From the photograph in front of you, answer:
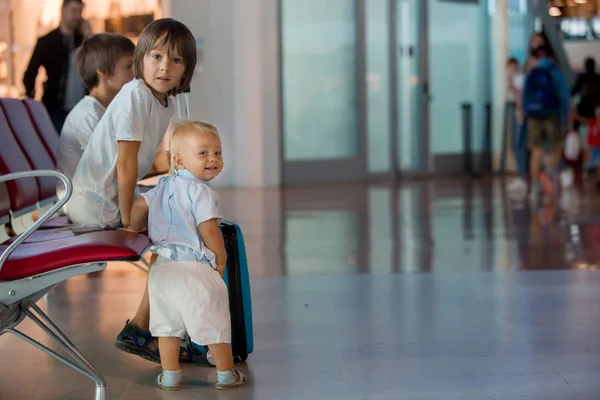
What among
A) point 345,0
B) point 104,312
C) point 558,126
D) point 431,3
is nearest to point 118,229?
point 104,312

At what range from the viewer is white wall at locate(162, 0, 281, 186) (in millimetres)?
11680

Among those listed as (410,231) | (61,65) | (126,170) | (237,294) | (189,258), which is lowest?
(410,231)

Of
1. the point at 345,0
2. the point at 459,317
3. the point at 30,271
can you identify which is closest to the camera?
the point at 30,271

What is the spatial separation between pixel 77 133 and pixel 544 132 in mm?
7276

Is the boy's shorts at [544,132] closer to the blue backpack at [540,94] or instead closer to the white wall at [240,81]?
the blue backpack at [540,94]

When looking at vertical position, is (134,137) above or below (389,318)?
above

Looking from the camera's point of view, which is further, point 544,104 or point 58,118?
point 544,104

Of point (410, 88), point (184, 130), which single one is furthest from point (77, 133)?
point (410, 88)

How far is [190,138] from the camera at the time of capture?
304 cm

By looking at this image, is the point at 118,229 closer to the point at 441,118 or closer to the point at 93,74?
the point at 93,74

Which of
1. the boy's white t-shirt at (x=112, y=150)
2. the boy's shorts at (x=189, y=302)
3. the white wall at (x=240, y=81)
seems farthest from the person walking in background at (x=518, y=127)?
the boy's shorts at (x=189, y=302)

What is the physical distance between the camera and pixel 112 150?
327 cm

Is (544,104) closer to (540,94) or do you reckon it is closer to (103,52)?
(540,94)

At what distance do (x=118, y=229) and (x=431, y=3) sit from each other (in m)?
10.6
